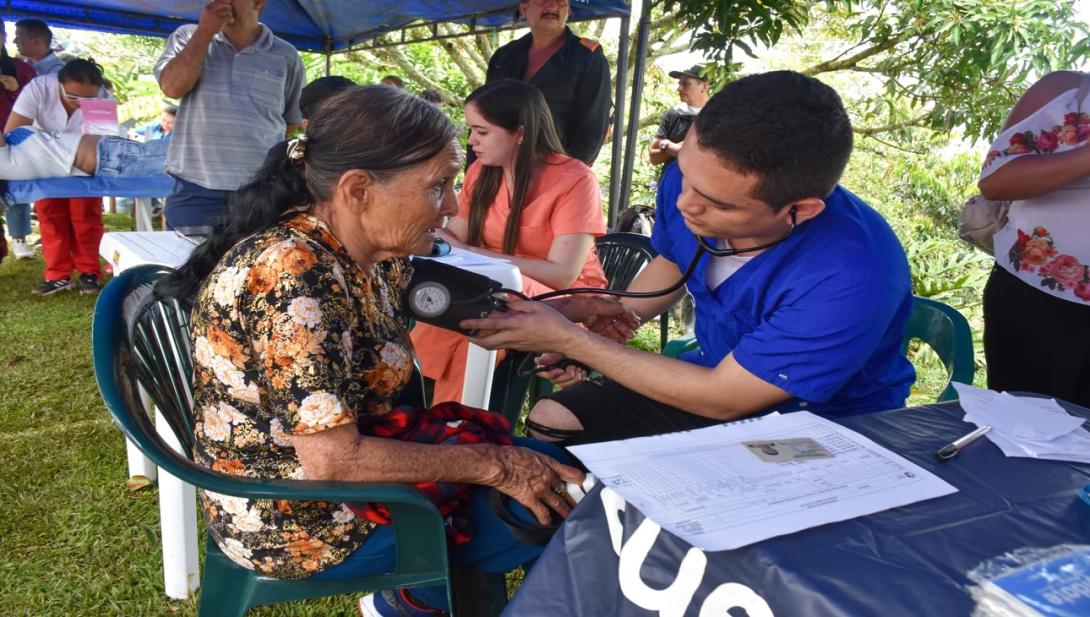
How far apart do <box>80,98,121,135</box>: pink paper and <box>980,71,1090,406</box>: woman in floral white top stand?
4.93 meters

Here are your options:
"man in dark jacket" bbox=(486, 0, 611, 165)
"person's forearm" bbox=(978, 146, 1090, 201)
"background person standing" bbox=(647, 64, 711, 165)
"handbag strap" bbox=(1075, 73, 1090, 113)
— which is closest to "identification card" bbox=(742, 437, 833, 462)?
"person's forearm" bbox=(978, 146, 1090, 201)

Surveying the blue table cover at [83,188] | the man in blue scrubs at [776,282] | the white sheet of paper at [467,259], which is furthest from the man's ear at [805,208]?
the blue table cover at [83,188]

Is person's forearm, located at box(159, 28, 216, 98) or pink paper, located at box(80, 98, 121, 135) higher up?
person's forearm, located at box(159, 28, 216, 98)

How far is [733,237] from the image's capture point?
1.49 metres

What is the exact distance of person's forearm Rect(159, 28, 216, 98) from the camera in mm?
3160

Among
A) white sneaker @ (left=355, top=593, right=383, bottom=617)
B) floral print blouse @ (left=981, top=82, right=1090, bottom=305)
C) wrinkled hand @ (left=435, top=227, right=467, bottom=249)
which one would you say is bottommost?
white sneaker @ (left=355, top=593, right=383, bottom=617)

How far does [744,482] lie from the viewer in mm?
897

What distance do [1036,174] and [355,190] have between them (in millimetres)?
1600

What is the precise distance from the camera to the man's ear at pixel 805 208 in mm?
1391

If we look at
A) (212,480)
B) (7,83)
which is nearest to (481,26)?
(7,83)

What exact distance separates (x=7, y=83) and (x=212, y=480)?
5.69 meters

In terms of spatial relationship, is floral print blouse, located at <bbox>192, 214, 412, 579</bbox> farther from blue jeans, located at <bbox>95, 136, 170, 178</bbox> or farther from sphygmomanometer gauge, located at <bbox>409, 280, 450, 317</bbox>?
blue jeans, located at <bbox>95, 136, 170, 178</bbox>

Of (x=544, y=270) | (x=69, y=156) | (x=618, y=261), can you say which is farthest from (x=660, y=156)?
(x=69, y=156)

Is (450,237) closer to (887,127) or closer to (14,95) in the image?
(14,95)
